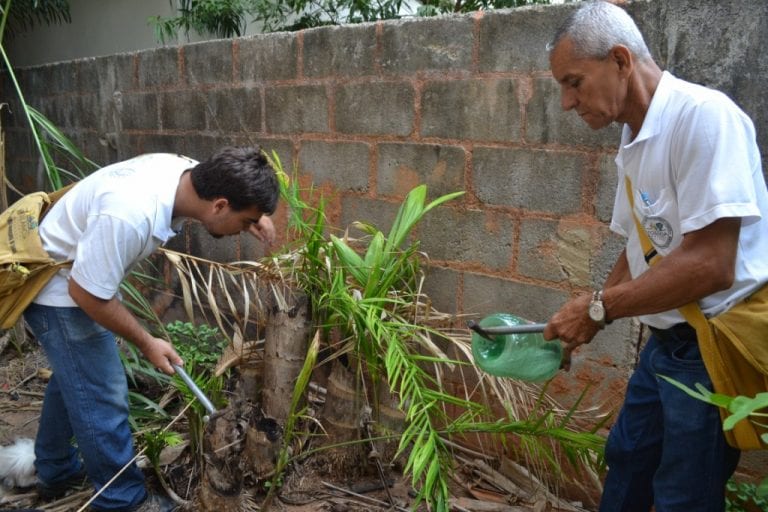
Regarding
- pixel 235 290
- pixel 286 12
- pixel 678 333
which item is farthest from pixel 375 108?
pixel 286 12

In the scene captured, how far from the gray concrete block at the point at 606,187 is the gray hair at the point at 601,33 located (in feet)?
2.79

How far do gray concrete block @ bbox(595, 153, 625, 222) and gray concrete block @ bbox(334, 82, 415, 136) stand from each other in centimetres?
96

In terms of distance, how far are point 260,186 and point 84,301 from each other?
71 centimetres

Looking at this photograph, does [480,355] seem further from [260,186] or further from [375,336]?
[260,186]

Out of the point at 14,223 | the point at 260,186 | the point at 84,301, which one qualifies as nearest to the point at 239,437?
the point at 84,301

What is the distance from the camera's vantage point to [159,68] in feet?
14.6

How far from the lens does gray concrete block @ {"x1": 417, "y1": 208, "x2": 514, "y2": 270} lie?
2.99m

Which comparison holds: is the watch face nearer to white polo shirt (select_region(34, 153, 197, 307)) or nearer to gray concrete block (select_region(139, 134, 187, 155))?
white polo shirt (select_region(34, 153, 197, 307))

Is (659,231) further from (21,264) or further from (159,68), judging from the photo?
(159,68)

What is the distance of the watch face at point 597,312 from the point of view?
72.6 inches

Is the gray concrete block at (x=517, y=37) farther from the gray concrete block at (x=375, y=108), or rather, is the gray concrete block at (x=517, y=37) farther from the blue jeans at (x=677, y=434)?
the blue jeans at (x=677, y=434)

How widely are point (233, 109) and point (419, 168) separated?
1.44 metres

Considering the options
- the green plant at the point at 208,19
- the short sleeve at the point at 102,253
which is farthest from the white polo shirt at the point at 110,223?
the green plant at the point at 208,19

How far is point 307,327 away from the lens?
293 cm
